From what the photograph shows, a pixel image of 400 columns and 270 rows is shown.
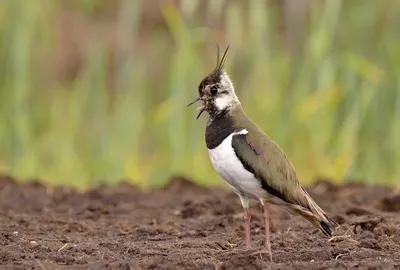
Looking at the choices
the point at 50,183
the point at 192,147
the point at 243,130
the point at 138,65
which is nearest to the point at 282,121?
the point at 192,147

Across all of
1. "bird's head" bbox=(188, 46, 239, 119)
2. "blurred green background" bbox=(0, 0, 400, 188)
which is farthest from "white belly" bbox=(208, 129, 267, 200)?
"blurred green background" bbox=(0, 0, 400, 188)

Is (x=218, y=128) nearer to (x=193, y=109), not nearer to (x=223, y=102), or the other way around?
(x=223, y=102)

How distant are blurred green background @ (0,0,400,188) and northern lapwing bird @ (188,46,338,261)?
3902 mm

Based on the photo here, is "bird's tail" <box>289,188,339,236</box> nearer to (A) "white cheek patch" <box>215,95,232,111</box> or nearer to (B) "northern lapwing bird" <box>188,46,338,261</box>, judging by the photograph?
(B) "northern lapwing bird" <box>188,46,338,261</box>

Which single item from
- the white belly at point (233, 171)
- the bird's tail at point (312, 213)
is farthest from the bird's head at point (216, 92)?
the bird's tail at point (312, 213)

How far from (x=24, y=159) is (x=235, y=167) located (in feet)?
15.7

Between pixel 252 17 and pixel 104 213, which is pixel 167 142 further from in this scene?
pixel 104 213

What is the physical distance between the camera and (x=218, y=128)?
18.4 ft

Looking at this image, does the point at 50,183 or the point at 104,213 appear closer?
the point at 104,213

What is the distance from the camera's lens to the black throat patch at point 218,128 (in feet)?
18.1

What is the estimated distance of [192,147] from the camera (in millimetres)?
9844

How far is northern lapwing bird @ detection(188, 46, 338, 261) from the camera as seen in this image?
212 inches

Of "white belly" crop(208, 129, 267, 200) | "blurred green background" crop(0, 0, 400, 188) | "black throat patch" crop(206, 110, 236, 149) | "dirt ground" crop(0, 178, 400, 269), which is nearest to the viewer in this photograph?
"dirt ground" crop(0, 178, 400, 269)

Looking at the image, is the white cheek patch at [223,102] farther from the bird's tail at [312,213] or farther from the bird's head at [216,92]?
the bird's tail at [312,213]
